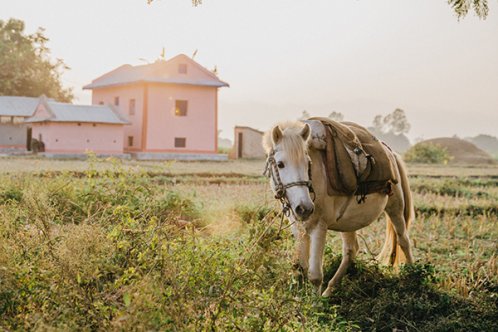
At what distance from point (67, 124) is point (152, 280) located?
3462 cm

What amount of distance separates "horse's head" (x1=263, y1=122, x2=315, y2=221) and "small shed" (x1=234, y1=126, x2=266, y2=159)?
37724 millimetres

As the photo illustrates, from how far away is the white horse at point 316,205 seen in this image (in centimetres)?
484

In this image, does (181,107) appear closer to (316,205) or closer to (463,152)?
(463,152)

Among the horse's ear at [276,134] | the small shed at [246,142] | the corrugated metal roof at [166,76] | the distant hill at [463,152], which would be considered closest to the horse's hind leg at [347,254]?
the horse's ear at [276,134]

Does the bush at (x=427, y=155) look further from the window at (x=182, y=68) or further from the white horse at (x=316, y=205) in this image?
the white horse at (x=316, y=205)

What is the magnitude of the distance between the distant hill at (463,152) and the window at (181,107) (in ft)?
80.4

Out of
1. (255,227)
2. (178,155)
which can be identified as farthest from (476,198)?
(178,155)

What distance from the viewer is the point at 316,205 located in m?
5.46

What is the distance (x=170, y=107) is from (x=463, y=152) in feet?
101

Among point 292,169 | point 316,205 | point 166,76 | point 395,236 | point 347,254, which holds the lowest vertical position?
point 347,254

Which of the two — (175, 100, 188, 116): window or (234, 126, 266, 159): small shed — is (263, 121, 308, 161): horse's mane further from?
(234, 126, 266, 159): small shed

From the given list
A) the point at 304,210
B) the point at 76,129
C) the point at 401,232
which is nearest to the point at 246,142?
the point at 76,129

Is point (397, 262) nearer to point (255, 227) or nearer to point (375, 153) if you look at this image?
point (375, 153)

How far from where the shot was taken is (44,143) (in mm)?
36719
